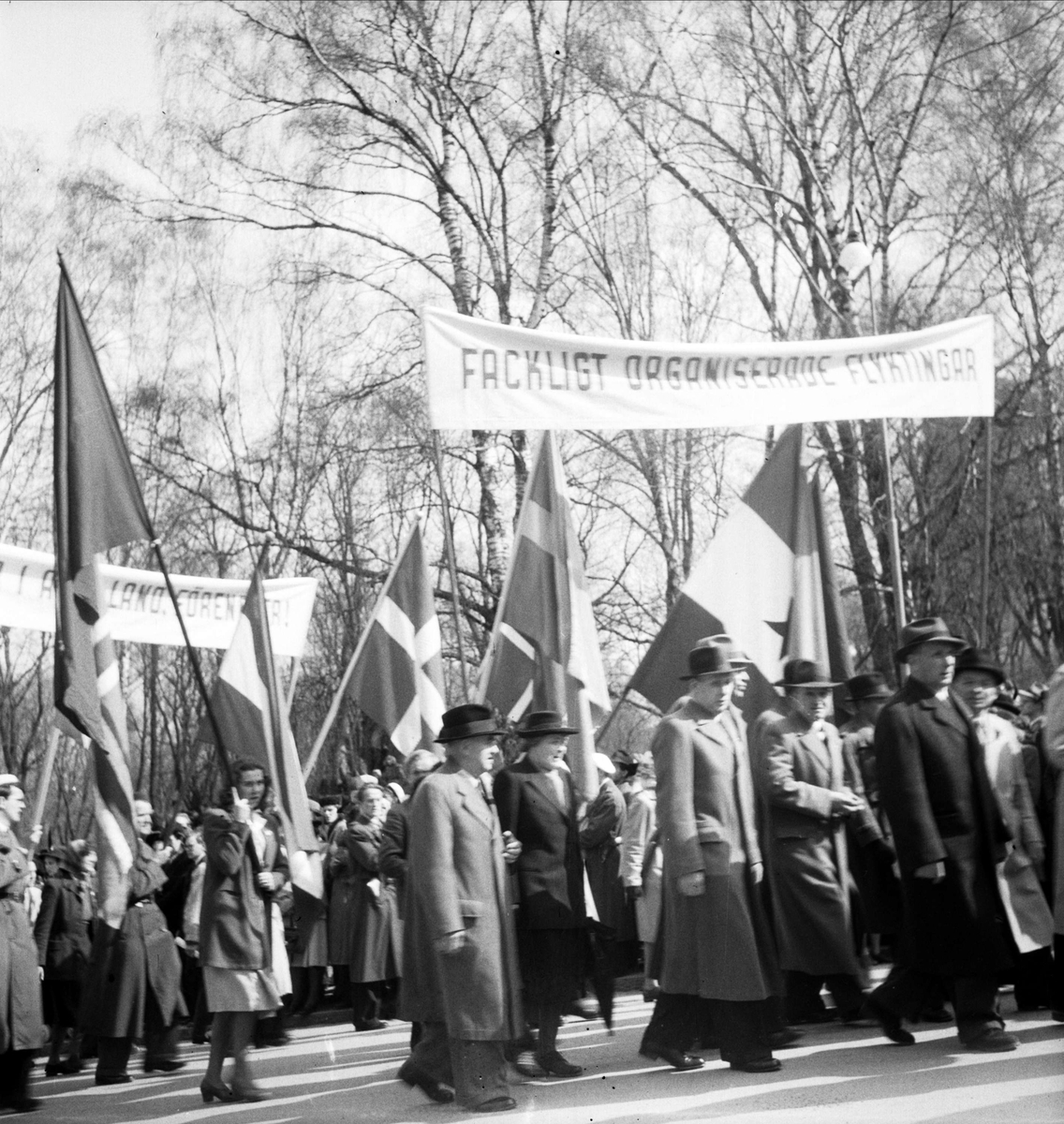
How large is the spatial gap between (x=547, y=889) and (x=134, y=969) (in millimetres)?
3158

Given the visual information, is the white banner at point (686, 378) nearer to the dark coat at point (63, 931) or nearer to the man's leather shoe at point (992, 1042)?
the man's leather shoe at point (992, 1042)

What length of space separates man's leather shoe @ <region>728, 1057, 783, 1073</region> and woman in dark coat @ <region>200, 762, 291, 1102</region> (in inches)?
94.1

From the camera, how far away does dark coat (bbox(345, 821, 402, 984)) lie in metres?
11.4

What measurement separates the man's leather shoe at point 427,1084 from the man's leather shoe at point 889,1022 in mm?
1909

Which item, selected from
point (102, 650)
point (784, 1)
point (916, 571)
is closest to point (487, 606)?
point (916, 571)

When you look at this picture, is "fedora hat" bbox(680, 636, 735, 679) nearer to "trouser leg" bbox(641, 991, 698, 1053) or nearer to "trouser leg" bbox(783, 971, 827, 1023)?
"trouser leg" bbox(641, 991, 698, 1053)

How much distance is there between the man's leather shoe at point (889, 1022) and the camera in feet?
23.2

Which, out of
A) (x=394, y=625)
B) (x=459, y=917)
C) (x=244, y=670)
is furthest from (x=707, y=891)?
(x=394, y=625)

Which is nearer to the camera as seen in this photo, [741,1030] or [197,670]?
[741,1030]

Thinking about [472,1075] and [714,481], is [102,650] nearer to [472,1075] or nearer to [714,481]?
[472,1075]

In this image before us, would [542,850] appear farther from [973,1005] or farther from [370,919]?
[370,919]

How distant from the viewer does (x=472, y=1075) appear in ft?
21.4

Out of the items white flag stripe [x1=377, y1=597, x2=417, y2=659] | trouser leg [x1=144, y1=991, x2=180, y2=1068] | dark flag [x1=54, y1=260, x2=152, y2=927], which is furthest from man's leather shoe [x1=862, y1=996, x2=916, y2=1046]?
white flag stripe [x1=377, y1=597, x2=417, y2=659]

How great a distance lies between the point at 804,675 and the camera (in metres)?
7.74
